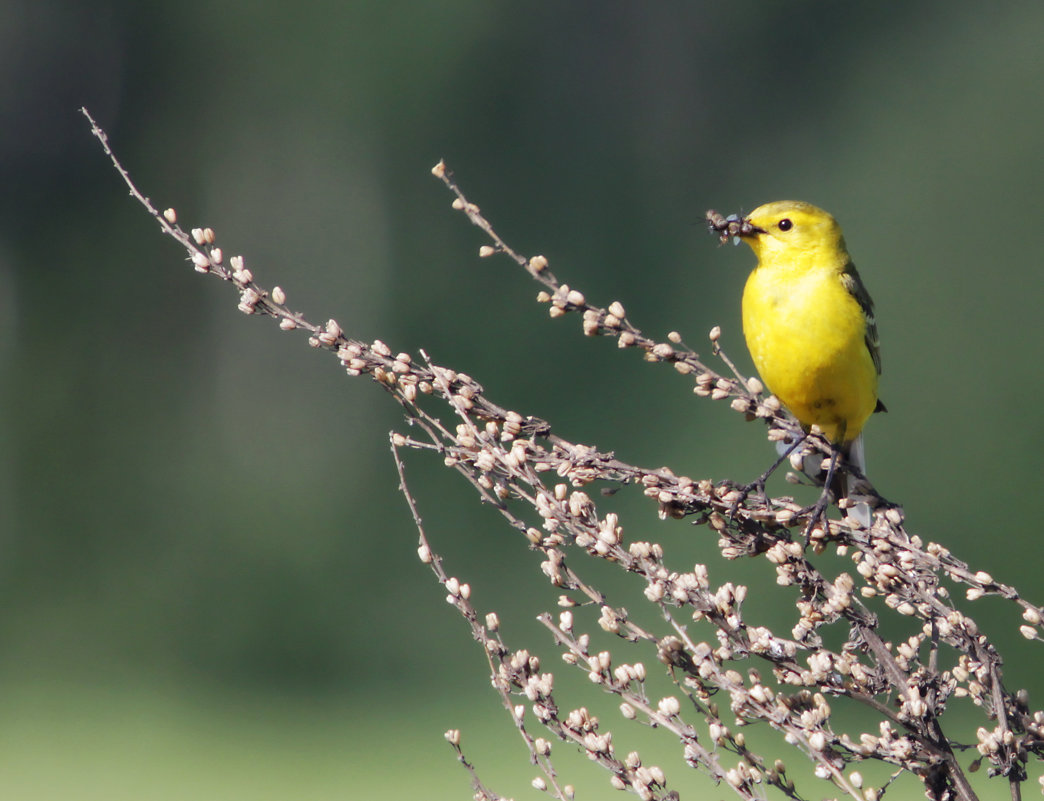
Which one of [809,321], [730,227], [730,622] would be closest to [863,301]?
[809,321]

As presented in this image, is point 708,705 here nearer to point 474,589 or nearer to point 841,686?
point 841,686

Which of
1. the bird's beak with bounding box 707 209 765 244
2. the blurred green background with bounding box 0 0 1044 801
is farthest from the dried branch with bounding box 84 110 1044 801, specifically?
the blurred green background with bounding box 0 0 1044 801

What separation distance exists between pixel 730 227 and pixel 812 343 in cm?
32

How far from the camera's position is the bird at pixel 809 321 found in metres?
2.80

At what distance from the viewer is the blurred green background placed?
866cm

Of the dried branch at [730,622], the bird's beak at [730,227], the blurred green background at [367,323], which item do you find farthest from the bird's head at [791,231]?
the blurred green background at [367,323]

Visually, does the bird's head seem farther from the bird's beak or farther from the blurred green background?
the blurred green background

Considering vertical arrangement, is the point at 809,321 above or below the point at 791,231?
below

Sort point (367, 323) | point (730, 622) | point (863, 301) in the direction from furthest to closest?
1. point (367, 323)
2. point (863, 301)
3. point (730, 622)

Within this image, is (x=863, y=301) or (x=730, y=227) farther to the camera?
(x=863, y=301)

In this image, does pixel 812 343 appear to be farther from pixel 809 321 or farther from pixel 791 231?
pixel 791 231

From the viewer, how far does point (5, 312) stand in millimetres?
11055

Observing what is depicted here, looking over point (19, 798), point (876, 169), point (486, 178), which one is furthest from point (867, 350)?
point (486, 178)

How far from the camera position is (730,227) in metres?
2.85
